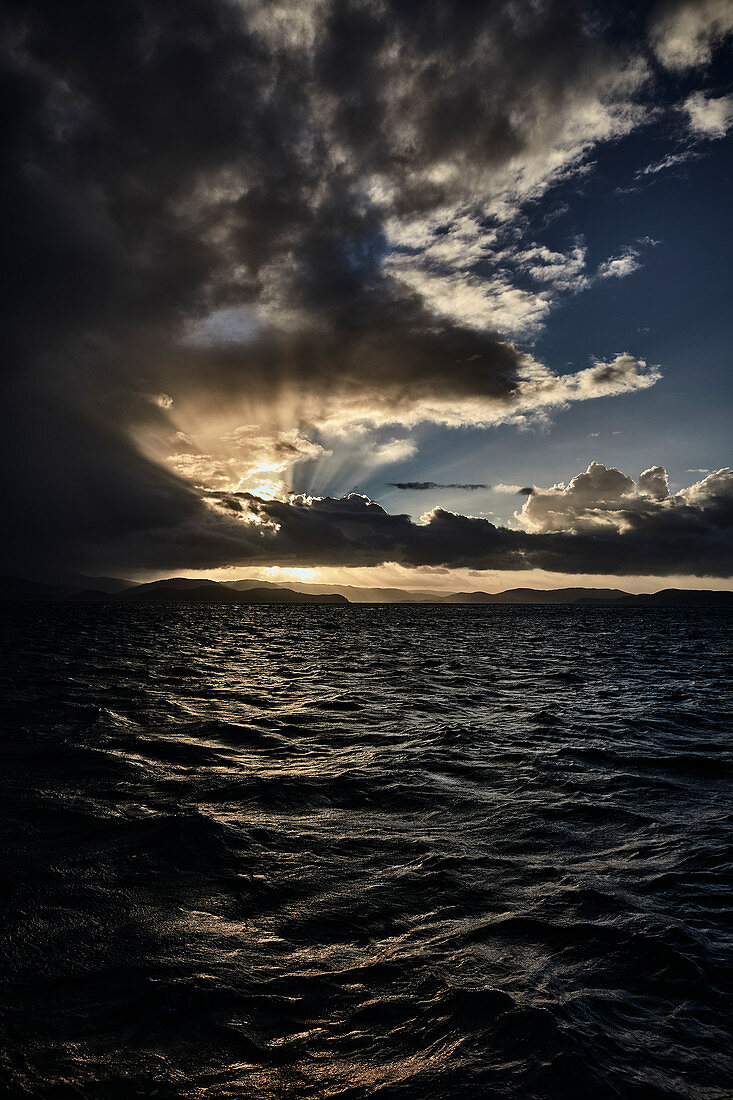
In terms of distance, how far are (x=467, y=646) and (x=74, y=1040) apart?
2010 inches

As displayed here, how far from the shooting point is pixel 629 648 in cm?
5294

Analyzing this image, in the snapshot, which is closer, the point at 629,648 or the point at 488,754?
the point at 488,754

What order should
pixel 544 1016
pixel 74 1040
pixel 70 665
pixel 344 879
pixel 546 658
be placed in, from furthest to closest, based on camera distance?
pixel 546 658 < pixel 70 665 < pixel 344 879 < pixel 544 1016 < pixel 74 1040

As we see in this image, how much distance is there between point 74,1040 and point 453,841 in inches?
219

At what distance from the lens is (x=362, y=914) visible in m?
6.32

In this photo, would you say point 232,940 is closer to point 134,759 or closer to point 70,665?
point 134,759

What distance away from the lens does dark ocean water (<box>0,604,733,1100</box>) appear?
4.19 m

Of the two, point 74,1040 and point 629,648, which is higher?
point 74,1040

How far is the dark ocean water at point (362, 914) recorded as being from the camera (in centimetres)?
419

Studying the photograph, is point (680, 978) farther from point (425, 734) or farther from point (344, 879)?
point (425, 734)

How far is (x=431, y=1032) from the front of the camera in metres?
4.48

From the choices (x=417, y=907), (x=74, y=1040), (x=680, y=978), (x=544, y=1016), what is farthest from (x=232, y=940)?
(x=680, y=978)

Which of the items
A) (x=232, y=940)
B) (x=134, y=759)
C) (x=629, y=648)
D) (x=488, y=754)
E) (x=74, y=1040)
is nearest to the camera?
(x=74, y=1040)

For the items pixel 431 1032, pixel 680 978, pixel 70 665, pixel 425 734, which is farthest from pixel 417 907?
pixel 70 665
